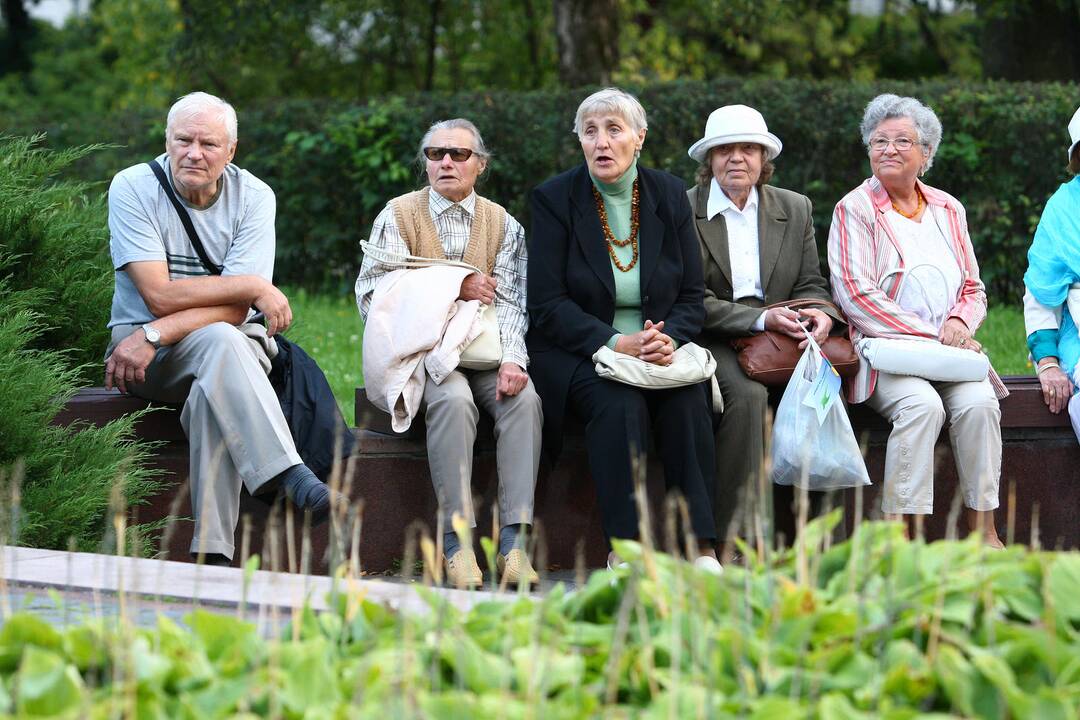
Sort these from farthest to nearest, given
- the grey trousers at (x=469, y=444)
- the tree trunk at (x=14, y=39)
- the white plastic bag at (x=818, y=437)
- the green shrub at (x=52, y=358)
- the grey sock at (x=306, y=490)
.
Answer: the tree trunk at (x=14, y=39) → the white plastic bag at (x=818, y=437) → the grey trousers at (x=469, y=444) → the grey sock at (x=306, y=490) → the green shrub at (x=52, y=358)

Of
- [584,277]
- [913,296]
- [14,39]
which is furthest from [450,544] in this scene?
[14,39]

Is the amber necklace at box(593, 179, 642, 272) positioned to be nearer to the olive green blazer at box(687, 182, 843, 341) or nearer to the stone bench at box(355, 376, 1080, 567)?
the olive green blazer at box(687, 182, 843, 341)

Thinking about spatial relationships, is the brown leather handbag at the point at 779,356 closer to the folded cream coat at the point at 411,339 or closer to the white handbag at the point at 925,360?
the white handbag at the point at 925,360

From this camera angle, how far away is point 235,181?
5.71 meters

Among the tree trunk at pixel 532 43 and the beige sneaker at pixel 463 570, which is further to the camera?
the tree trunk at pixel 532 43

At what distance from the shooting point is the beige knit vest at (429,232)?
5.82 m

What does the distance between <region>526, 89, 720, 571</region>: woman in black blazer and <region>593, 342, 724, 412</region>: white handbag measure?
0.16 ft

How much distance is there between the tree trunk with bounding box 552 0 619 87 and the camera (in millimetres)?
13188

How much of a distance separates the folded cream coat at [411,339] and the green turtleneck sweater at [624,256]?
588 mm

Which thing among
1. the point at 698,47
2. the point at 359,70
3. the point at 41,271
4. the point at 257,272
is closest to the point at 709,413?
the point at 257,272

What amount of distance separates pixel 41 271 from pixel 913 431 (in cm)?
349

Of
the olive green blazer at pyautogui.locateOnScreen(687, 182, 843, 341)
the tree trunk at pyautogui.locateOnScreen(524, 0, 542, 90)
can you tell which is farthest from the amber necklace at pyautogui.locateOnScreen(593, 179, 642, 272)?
the tree trunk at pyautogui.locateOnScreen(524, 0, 542, 90)

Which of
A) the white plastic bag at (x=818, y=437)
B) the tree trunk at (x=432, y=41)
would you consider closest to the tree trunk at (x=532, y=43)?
the tree trunk at (x=432, y=41)

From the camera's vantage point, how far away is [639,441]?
5422mm
